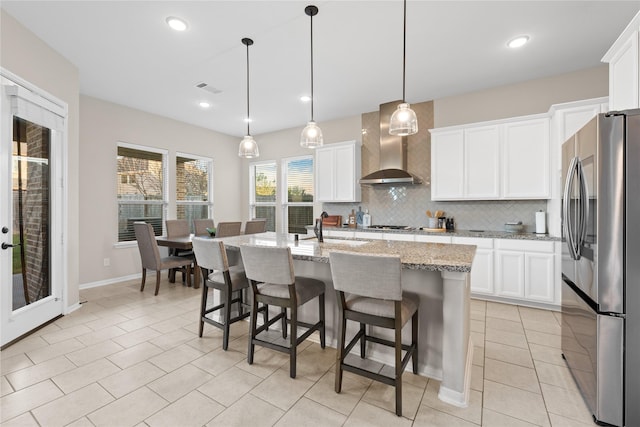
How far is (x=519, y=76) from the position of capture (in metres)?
3.80

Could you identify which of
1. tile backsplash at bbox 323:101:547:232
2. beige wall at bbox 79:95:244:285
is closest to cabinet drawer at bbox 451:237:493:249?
tile backsplash at bbox 323:101:547:232

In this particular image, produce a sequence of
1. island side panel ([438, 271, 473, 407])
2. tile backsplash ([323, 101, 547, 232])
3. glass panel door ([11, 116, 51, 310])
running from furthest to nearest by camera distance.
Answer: tile backsplash ([323, 101, 547, 232]), glass panel door ([11, 116, 51, 310]), island side panel ([438, 271, 473, 407])

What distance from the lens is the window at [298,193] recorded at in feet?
20.2

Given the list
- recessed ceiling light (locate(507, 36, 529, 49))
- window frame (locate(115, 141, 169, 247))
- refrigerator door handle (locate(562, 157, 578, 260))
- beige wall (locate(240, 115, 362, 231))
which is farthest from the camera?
beige wall (locate(240, 115, 362, 231))

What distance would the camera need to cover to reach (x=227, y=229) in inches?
188

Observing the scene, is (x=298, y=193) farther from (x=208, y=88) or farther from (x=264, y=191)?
(x=208, y=88)

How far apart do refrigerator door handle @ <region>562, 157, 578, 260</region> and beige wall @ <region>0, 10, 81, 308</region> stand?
467 centimetres

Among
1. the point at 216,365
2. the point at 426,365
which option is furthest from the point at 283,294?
the point at 426,365

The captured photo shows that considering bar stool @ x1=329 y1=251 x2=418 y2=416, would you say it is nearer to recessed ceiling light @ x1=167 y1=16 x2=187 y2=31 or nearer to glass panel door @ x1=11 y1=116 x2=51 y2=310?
recessed ceiling light @ x1=167 y1=16 x2=187 y2=31

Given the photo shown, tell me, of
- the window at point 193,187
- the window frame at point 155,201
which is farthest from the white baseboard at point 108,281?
the window at point 193,187

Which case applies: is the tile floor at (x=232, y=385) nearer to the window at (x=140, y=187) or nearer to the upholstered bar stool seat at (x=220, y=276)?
the upholstered bar stool seat at (x=220, y=276)

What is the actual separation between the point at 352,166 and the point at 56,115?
399cm

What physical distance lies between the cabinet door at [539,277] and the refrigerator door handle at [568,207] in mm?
1633

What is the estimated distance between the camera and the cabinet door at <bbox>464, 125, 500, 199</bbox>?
397 centimetres
